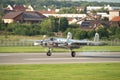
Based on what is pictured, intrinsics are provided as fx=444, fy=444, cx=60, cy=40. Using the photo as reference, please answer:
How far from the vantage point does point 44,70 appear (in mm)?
27016

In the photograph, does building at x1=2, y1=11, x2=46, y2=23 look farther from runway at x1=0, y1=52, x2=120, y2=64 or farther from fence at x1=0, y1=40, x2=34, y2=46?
runway at x1=0, y1=52, x2=120, y2=64

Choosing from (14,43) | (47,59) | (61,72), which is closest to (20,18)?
(14,43)

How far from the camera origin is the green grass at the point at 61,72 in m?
24.0

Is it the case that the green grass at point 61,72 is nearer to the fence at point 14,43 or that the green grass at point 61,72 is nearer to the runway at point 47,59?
the runway at point 47,59

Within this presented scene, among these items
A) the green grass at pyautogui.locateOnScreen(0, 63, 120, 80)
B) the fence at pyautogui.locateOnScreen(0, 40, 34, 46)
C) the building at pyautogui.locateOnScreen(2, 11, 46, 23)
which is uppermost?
the building at pyautogui.locateOnScreen(2, 11, 46, 23)

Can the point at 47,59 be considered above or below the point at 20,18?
below

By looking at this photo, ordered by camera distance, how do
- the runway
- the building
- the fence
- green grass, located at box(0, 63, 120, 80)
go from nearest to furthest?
green grass, located at box(0, 63, 120, 80)
the runway
the fence
the building

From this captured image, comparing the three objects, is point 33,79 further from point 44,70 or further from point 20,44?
point 20,44

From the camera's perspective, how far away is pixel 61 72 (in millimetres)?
26156

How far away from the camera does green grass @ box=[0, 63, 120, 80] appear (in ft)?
78.7

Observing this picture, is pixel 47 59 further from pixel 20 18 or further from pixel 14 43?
pixel 20 18

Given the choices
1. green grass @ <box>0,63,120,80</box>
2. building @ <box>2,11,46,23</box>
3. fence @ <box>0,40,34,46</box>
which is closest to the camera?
green grass @ <box>0,63,120,80</box>

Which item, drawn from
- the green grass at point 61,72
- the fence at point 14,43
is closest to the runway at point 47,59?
the green grass at point 61,72

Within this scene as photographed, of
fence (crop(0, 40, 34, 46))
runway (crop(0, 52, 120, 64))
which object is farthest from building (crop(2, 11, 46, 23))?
runway (crop(0, 52, 120, 64))
